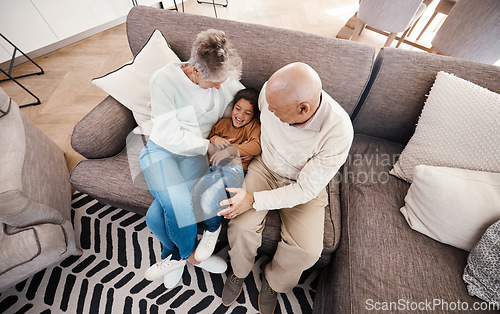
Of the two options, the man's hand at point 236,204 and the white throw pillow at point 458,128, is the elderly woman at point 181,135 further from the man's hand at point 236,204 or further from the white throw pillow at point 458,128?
the white throw pillow at point 458,128

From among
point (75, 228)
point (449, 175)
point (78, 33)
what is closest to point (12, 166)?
point (75, 228)

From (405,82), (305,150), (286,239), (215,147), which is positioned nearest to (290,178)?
(305,150)

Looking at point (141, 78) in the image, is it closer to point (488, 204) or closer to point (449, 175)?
point (449, 175)

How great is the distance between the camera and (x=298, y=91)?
0.82 metres

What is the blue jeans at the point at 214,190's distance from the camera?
3.45 feet

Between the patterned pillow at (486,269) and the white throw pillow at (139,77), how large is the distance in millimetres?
1633

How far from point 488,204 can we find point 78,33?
13.2ft

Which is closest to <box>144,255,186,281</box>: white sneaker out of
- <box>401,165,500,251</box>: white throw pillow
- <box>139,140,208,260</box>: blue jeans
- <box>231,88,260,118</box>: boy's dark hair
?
<box>139,140,208,260</box>: blue jeans

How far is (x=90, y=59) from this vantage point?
2.62m

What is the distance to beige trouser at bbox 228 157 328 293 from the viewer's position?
40.1 inches

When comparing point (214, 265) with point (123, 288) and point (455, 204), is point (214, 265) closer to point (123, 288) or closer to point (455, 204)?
point (123, 288)

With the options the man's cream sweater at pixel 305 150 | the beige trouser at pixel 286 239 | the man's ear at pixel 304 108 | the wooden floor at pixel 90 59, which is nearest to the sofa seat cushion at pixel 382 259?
the beige trouser at pixel 286 239

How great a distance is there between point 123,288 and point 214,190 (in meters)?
0.84

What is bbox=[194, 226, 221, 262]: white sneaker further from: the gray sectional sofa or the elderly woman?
the gray sectional sofa
